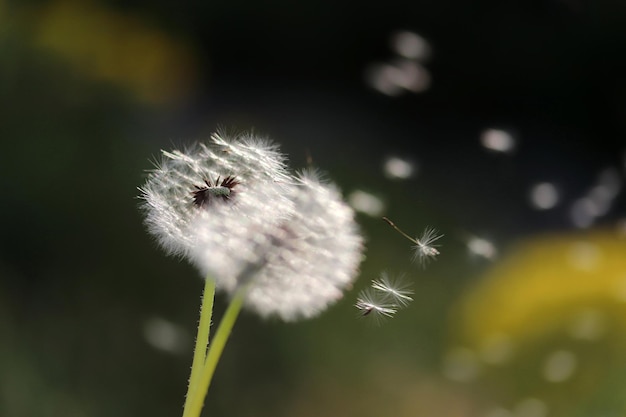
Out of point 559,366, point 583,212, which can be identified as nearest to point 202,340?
point 559,366

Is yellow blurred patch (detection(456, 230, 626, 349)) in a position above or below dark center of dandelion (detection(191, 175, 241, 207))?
above

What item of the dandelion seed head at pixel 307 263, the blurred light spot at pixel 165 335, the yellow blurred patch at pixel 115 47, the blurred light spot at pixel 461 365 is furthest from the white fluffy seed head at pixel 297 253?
the yellow blurred patch at pixel 115 47

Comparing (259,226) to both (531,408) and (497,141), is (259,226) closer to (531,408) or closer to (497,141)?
(497,141)

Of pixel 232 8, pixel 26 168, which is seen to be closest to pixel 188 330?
pixel 26 168

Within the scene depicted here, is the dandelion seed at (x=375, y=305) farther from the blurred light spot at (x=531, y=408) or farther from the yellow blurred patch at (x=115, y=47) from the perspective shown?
the yellow blurred patch at (x=115, y=47)

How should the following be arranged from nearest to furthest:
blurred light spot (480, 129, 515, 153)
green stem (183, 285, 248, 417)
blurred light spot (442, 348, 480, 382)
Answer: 1. green stem (183, 285, 248, 417)
2. blurred light spot (480, 129, 515, 153)
3. blurred light spot (442, 348, 480, 382)

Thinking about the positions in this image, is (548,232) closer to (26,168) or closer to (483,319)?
(483,319)

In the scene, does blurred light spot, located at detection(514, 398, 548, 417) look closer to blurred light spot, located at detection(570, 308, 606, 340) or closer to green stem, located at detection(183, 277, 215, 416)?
blurred light spot, located at detection(570, 308, 606, 340)

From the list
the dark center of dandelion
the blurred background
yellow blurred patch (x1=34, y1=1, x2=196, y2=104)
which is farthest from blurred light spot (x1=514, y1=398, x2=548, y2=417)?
Result: yellow blurred patch (x1=34, y1=1, x2=196, y2=104)
